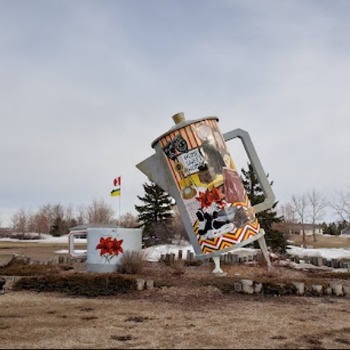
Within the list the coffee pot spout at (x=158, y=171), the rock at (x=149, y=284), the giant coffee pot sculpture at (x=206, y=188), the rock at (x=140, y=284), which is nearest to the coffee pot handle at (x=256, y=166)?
the giant coffee pot sculpture at (x=206, y=188)

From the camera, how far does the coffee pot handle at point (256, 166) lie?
11.4 metres

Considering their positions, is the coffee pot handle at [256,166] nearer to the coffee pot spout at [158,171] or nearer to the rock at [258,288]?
the coffee pot spout at [158,171]

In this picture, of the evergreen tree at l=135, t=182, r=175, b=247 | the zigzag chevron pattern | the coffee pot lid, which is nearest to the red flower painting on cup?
the zigzag chevron pattern

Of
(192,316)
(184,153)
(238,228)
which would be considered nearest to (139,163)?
(184,153)

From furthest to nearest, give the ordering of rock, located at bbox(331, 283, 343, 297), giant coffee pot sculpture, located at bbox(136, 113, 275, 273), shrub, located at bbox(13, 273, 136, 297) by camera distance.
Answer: giant coffee pot sculpture, located at bbox(136, 113, 275, 273), shrub, located at bbox(13, 273, 136, 297), rock, located at bbox(331, 283, 343, 297)

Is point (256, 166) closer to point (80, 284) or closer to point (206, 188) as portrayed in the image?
point (206, 188)

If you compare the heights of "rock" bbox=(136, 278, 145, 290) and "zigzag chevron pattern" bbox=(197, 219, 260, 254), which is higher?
"zigzag chevron pattern" bbox=(197, 219, 260, 254)

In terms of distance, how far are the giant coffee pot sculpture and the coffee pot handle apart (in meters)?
0.03

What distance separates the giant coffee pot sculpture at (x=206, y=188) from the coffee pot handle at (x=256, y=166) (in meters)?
0.03

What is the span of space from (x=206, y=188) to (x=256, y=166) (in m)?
1.84

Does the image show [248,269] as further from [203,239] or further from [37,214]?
[37,214]

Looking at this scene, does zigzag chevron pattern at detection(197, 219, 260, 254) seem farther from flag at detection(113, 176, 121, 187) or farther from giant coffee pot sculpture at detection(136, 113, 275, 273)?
flag at detection(113, 176, 121, 187)

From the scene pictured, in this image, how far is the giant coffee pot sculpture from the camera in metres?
10.5

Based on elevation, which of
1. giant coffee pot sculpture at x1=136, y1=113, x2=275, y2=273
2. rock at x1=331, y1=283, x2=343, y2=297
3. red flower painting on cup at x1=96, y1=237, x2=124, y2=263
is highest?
giant coffee pot sculpture at x1=136, y1=113, x2=275, y2=273
